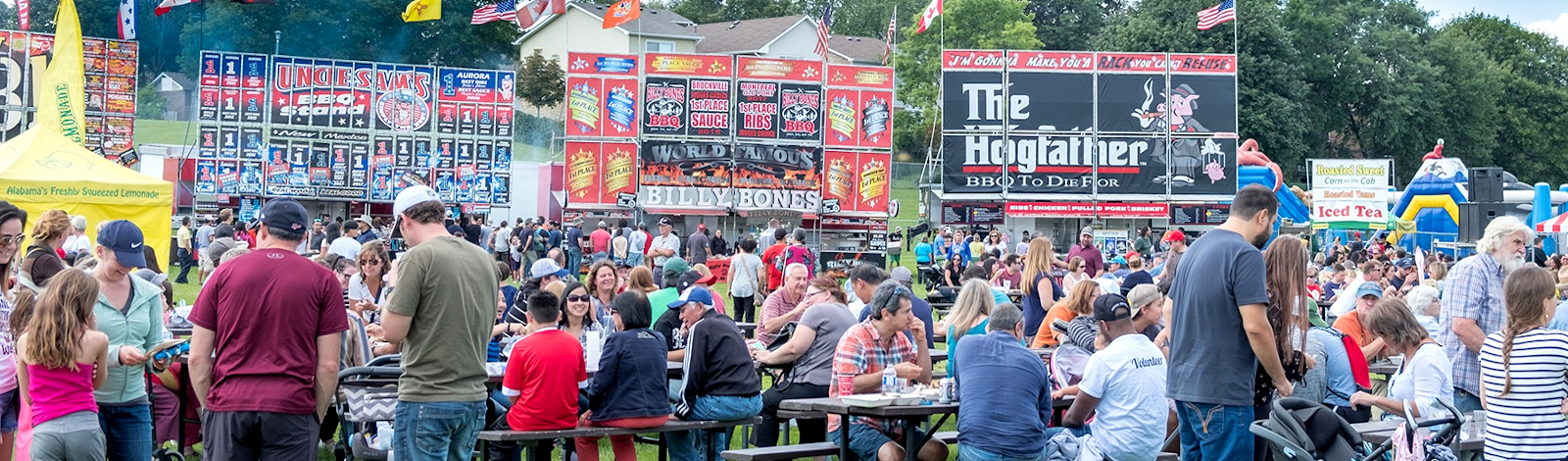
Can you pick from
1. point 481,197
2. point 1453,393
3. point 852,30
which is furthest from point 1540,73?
point 1453,393

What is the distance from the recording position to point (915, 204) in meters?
57.9

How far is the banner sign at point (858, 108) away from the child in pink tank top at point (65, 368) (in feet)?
95.0

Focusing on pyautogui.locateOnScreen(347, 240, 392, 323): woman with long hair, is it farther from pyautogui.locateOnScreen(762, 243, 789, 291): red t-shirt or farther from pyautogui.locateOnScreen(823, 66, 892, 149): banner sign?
pyautogui.locateOnScreen(823, 66, 892, 149): banner sign

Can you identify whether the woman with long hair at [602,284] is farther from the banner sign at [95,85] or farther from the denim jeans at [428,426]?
the banner sign at [95,85]

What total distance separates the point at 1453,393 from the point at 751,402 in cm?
360

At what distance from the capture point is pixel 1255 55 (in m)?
58.2

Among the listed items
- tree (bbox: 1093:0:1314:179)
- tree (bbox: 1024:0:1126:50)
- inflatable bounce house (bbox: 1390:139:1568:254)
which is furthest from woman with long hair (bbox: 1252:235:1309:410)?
tree (bbox: 1024:0:1126:50)

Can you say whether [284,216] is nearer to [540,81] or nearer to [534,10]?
[534,10]

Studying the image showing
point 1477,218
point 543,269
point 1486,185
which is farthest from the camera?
point 1486,185

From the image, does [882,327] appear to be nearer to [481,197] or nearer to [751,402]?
[751,402]

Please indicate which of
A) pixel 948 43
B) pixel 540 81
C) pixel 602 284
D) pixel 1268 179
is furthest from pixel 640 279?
pixel 948 43

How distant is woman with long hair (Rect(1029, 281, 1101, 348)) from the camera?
33.3 feet

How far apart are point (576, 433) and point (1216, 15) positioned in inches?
1336

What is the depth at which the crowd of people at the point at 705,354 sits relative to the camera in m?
5.47
